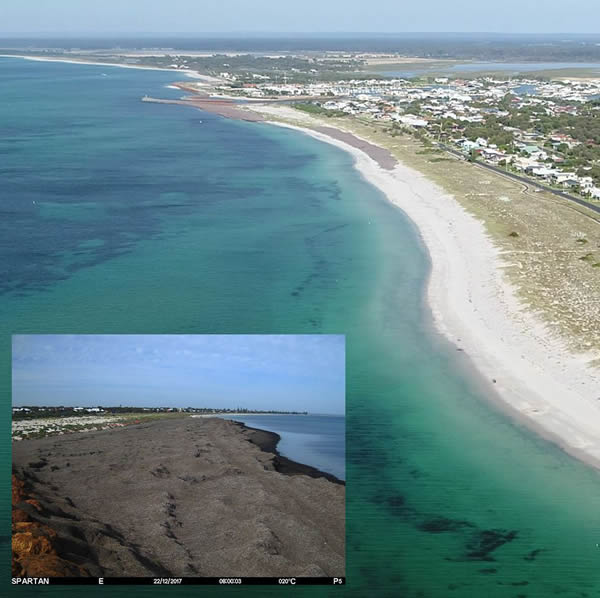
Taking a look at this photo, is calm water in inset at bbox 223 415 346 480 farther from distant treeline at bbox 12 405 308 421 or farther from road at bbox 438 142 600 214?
road at bbox 438 142 600 214

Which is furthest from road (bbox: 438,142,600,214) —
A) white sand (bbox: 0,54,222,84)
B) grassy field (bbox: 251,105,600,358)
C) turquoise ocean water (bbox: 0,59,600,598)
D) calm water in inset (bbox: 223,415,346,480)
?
white sand (bbox: 0,54,222,84)

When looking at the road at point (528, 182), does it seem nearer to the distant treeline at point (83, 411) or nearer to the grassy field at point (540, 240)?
the grassy field at point (540, 240)

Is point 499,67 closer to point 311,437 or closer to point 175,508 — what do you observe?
point 311,437

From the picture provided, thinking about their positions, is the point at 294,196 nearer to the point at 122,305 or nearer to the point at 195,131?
the point at 122,305

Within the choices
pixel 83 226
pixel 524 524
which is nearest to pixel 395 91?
pixel 83 226

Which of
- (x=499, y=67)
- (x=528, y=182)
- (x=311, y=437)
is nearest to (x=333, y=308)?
(x=311, y=437)

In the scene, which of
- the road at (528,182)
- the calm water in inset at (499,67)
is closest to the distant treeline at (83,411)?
the road at (528,182)
